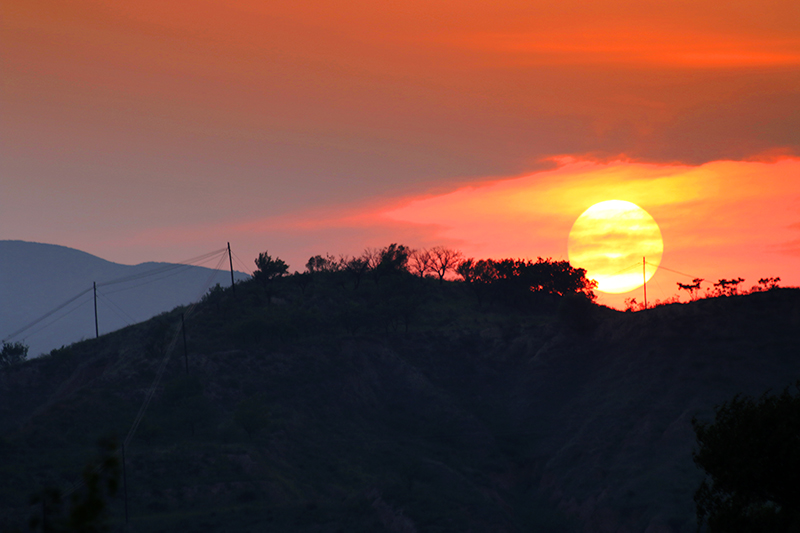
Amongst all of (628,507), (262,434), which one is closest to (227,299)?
(262,434)

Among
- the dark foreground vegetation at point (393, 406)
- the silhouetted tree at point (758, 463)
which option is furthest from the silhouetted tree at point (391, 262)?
the silhouetted tree at point (758, 463)

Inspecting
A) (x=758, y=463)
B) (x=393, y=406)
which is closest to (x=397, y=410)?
(x=393, y=406)

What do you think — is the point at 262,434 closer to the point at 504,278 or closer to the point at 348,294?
the point at 348,294

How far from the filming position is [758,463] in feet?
97.5

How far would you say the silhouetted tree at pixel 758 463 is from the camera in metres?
29.5

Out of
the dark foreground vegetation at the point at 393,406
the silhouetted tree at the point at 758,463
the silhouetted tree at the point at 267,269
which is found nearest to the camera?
the silhouetted tree at the point at 758,463

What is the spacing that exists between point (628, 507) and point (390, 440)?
32041 millimetres

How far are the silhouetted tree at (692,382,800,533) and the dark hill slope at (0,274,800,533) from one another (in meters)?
22.0

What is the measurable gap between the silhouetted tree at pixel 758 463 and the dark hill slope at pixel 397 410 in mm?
21959

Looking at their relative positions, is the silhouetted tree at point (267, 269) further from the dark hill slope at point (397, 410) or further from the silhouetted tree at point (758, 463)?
the silhouetted tree at point (758, 463)

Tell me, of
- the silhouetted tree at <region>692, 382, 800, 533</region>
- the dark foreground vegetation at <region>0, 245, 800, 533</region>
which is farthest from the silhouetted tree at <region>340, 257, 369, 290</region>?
the silhouetted tree at <region>692, 382, 800, 533</region>

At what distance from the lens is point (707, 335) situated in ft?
284

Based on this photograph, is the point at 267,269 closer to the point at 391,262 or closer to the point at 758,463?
the point at 391,262

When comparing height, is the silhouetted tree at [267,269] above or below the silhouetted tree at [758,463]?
above
